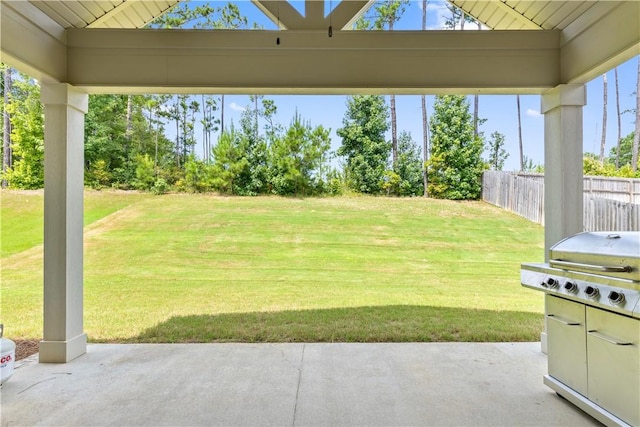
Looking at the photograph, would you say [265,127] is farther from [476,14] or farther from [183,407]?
[183,407]

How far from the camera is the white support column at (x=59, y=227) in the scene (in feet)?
10.2

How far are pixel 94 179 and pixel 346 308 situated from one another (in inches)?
207

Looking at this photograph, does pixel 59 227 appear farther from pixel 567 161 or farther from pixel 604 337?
pixel 567 161

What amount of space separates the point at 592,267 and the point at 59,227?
12.7ft

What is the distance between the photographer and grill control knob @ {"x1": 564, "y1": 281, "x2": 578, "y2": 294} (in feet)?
7.11

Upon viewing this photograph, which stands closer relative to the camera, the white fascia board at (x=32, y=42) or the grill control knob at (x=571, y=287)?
the grill control knob at (x=571, y=287)

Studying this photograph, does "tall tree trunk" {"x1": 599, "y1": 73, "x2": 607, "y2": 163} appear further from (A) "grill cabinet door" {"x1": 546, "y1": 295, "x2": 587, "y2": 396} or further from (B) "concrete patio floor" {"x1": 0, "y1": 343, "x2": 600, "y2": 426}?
(A) "grill cabinet door" {"x1": 546, "y1": 295, "x2": 587, "y2": 396}

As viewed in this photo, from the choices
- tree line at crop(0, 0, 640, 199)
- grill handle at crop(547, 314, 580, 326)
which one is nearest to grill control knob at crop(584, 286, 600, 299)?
grill handle at crop(547, 314, 580, 326)

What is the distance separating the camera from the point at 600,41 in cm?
268

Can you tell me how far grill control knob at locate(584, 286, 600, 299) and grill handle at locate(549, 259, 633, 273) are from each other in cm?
10

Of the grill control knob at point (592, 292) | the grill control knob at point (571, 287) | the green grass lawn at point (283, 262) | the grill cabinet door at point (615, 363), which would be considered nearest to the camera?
the grill cabinet door at point (615, 363)

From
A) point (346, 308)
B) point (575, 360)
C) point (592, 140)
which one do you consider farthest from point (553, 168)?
point (592, 140)

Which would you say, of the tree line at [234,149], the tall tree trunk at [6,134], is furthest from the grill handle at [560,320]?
the tall tree trunk at [6,134]

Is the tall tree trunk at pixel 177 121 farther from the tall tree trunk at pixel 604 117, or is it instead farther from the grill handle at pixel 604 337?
the tall tree trunk at pixel 604 117
